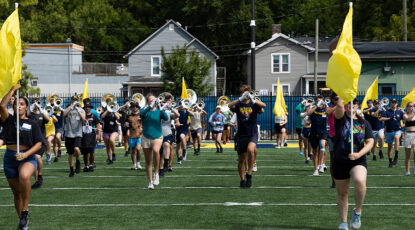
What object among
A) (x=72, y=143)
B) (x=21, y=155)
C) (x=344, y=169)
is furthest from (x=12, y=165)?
(x=72, y=143)

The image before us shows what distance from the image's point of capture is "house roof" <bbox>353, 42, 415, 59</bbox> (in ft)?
128

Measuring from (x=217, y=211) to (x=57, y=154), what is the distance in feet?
39.5

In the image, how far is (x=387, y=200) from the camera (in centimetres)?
1138

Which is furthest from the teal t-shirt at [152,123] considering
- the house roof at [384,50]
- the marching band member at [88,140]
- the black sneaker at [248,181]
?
the house roof at [384,50]

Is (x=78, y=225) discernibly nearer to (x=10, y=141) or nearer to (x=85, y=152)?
(x=10, y=141)

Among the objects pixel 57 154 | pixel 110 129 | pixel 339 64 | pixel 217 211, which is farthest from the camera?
pixel 57 154

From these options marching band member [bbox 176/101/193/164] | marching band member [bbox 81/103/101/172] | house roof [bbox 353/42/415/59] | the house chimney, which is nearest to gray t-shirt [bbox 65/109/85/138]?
marching band member [bbox 81/103/101/172]

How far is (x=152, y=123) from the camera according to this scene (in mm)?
13680

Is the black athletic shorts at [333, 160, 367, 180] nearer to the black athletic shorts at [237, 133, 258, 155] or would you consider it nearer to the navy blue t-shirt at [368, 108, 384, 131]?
the black athletic shorts at [237, 133, 258, 155]

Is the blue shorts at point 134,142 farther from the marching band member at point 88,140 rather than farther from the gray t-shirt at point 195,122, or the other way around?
the gray t-shirt at point 195,122

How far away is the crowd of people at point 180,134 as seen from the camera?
8508mm

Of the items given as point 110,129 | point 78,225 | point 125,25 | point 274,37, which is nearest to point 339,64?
point 78,225

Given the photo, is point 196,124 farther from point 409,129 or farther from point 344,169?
point 344,169

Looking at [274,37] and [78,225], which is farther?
[274,37]
